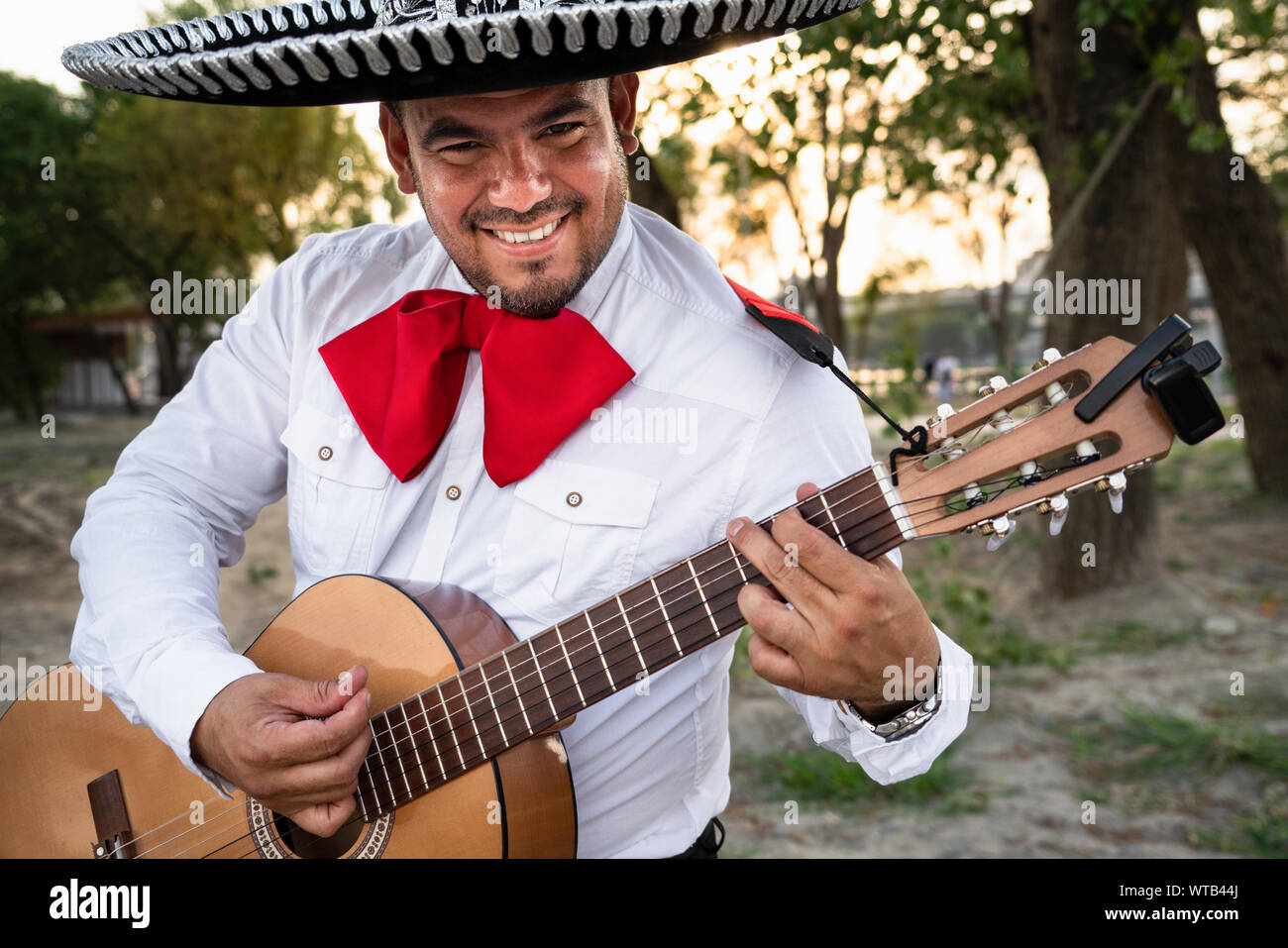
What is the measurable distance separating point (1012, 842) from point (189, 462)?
342cm

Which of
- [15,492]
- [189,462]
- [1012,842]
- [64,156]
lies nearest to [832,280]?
[1012,842]

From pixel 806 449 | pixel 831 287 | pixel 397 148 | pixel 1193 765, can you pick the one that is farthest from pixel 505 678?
pixel 831 287

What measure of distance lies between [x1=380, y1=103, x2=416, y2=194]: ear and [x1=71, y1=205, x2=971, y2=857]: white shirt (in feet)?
0.77

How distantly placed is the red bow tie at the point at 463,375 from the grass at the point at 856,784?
3001mm

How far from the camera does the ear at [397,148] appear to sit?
2.19m

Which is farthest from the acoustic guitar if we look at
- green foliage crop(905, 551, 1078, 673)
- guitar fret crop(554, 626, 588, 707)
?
green foliage crop(905, 551, 1078, 673)

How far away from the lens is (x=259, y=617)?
7.62m

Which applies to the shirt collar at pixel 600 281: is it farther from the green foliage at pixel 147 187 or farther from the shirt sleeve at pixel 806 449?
the green foliage at pixel 147 187

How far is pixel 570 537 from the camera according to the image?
6.88ft

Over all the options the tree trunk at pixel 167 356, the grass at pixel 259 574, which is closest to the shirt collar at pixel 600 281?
the grass at pixel 259 574

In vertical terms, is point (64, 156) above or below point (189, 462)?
above

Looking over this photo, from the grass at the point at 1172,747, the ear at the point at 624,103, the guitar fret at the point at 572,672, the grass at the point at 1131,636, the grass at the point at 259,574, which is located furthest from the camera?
the grass at the point at 259,574
